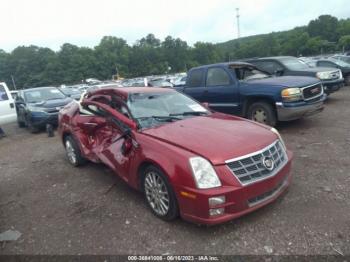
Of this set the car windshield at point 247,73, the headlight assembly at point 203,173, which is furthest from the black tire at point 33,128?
the headlight assembly at point 203,173

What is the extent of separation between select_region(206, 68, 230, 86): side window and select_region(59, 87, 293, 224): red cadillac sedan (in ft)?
9.76

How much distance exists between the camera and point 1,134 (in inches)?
424

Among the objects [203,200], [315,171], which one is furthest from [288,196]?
[203,200]

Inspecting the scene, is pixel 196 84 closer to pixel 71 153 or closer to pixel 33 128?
pixel 71 153

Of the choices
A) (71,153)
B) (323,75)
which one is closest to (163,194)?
(71,153)

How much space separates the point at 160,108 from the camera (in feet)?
14.5

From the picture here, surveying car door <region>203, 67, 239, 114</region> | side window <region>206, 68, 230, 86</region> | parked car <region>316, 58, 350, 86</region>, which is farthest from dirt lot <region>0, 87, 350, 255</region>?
parked car <region>316, 58, 350, 86</region>

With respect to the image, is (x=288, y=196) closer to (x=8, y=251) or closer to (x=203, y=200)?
(x=203, y=200)

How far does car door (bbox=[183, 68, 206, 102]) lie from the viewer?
26.7ft

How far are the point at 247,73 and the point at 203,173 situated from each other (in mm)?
5348

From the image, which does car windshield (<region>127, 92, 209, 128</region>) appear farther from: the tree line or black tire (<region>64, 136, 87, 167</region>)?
the tree line

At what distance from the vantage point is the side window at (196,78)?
8227 mm

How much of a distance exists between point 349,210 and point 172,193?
2067 millimetres

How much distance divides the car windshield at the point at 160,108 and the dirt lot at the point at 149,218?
1.17 metres
